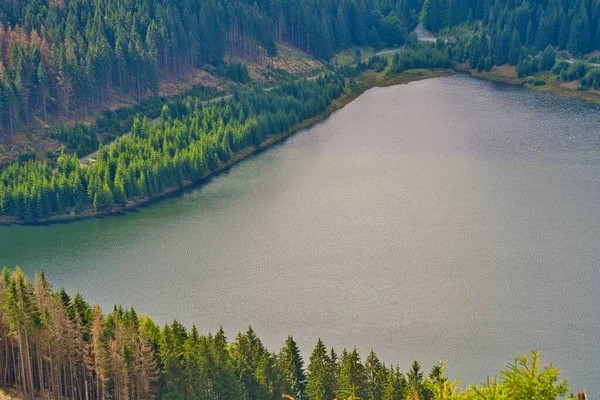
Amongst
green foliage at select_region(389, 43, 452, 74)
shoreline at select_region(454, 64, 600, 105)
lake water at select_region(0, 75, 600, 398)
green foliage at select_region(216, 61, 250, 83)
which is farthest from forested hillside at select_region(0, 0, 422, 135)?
shoreline at select_region(454, 64, 600, 105)

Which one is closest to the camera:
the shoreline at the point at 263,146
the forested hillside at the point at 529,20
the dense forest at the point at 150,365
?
the dense forest at the point at 150,365

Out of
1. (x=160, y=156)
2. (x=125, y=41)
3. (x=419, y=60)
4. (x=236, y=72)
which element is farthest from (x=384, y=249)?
(x=419, y=60)

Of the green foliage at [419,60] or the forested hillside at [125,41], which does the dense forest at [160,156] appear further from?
the green foliage at [419,60]

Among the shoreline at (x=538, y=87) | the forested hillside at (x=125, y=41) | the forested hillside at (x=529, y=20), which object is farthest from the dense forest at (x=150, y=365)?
the forested hillside at (x=529, y=20)

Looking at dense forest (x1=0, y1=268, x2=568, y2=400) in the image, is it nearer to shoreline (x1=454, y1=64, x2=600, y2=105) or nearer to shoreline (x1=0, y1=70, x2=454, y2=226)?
shoreline (x1=0, y1=70, x2=454, y2=226)

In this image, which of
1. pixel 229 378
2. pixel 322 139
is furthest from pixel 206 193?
pixel 229 378
